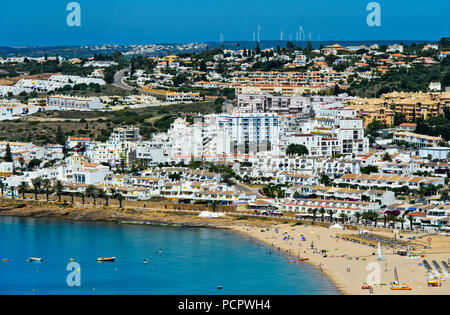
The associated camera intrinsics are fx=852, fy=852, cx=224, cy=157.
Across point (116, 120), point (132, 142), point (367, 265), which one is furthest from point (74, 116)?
point (367, 265)

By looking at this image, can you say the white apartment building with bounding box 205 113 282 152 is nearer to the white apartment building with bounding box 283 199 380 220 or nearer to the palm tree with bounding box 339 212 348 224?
the white apartment building with bounding box 283 199 380 220

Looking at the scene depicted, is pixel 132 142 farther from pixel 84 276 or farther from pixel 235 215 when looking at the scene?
pixel 84 276

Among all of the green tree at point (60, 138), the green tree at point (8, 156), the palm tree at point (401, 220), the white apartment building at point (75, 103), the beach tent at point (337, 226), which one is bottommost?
the beach tent at point (337, 226)

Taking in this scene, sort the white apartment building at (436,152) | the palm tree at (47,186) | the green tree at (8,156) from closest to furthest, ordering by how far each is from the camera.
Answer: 1. the palm tree at (47,186)
2. the white apartment building at (436,152)
3. the green tree at (8,156)

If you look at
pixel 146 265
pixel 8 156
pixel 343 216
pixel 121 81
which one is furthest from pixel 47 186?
pixel 121 81

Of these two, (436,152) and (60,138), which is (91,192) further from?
(436,152)

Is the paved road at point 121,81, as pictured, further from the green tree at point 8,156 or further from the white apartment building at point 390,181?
the white apartment building at point 390,181

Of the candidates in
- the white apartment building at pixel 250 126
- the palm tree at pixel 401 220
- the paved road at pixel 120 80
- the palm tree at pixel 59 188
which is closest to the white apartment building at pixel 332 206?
the palm tree at pixel 401 220
